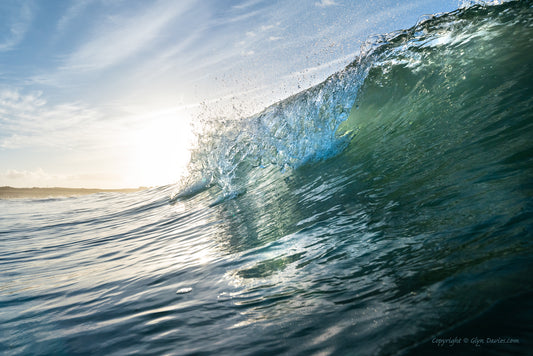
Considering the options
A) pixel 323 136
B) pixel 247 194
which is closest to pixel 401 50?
pixel 323 136

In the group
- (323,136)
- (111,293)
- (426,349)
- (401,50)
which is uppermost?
(401,50)

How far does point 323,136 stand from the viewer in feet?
21.3

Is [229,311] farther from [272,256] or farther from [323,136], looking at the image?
[323,136]

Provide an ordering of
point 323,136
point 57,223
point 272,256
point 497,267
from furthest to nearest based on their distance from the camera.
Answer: point 57,223, point 323,136, point 272,256, point 497,267

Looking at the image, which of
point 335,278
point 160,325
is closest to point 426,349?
point 335,278

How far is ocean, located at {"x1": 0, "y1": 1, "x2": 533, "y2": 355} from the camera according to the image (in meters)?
1.31

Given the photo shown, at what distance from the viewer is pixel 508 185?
2.10 meters

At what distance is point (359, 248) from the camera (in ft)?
6.90

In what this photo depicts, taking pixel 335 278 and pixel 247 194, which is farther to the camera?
pixel 247 194

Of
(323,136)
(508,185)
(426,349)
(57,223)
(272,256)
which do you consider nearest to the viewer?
(426,349)

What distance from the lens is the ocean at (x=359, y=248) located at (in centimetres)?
131

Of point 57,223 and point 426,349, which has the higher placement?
point 57,223

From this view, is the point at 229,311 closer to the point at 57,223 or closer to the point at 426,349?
the point at 426,349

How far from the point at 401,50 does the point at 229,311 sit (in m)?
6.75
